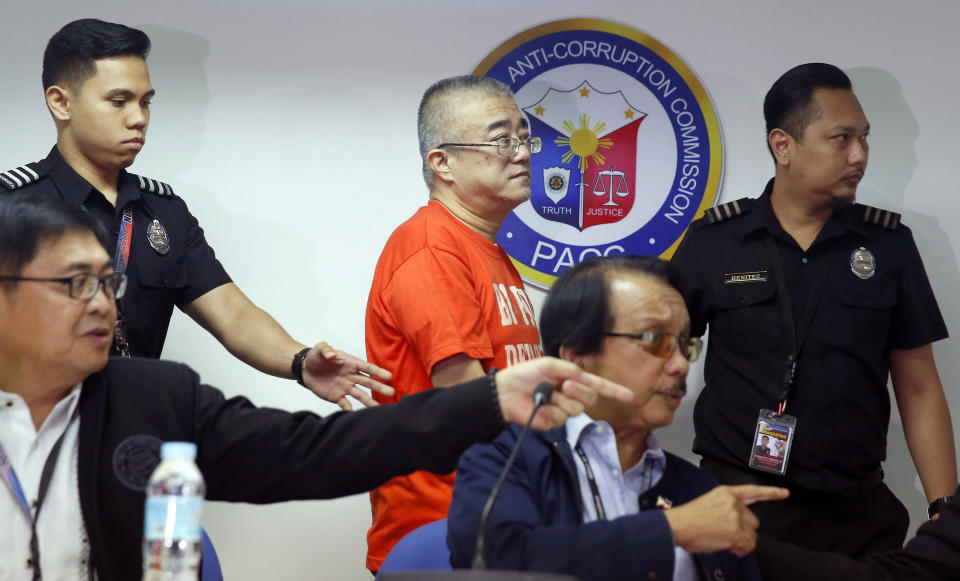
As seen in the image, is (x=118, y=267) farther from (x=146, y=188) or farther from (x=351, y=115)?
(x=351, y=115)

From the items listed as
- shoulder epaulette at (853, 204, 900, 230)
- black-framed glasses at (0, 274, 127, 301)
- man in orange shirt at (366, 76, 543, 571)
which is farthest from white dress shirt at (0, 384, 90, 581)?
shoulder epaulette at (853, 204, 900, 230)

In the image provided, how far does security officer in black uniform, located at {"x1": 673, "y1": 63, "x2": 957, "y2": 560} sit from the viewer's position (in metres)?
3.10

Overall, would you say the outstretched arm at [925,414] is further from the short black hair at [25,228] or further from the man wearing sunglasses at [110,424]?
the short black hair at [25,228]

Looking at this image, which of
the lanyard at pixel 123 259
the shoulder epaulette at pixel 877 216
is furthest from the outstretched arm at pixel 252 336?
the shoulder epaulette at pixel 877 216

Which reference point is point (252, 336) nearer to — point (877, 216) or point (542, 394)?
point (542, 394)

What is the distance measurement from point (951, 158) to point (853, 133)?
2.15 feet

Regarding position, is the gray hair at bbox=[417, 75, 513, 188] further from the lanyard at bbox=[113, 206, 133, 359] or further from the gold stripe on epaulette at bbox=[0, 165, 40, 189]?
the gold stripe on epaulette at bbox=[0, 165, 40, 189]

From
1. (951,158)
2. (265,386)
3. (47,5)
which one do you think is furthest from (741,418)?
(47,5)

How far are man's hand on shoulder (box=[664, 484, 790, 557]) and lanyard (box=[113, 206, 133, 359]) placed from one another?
169 cm

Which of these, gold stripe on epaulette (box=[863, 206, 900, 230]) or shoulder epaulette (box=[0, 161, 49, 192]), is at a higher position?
gold stripe on epaulette (box=[863, 206, 900, 230])

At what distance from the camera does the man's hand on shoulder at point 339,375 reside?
8.42 feet

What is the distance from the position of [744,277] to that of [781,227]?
194 millimetres

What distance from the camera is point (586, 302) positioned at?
2328 millimetres

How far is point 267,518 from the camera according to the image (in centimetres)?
368
